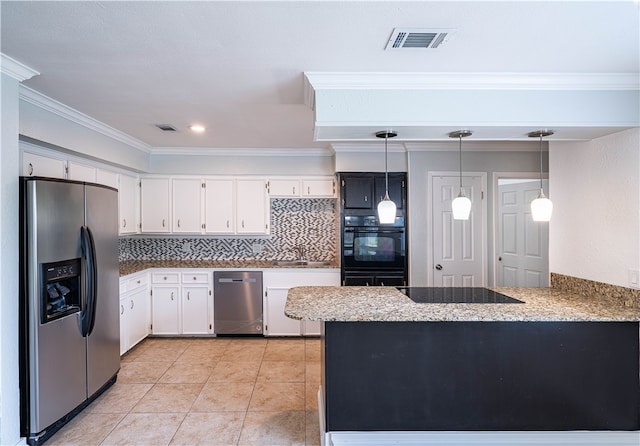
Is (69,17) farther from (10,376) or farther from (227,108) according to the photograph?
(10,376)

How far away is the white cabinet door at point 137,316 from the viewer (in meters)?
3.70

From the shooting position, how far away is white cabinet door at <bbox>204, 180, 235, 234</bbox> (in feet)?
14.5

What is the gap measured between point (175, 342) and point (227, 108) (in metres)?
2.82

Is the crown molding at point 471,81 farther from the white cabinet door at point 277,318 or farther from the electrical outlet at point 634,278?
the white cabinet door at point 277,318

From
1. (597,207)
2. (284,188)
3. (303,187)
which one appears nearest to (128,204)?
(284,188)

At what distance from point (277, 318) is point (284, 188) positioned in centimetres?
162

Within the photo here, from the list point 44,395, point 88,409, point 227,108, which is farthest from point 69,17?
point 88,409

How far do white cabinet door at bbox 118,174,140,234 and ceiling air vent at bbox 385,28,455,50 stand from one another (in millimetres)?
3457

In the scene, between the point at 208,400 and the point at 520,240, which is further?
the point at 520,240

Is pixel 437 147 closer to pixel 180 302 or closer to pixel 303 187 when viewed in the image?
pixel 303 187

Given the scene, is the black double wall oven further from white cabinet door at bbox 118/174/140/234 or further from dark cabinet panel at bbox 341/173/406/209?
white cabinet door at bbox 118/174/140/234

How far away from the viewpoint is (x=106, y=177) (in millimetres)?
3686

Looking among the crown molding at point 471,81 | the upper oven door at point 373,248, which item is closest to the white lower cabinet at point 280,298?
the upper oven door at point 373,248

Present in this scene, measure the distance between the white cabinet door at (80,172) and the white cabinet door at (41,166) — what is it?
3.0 inches
